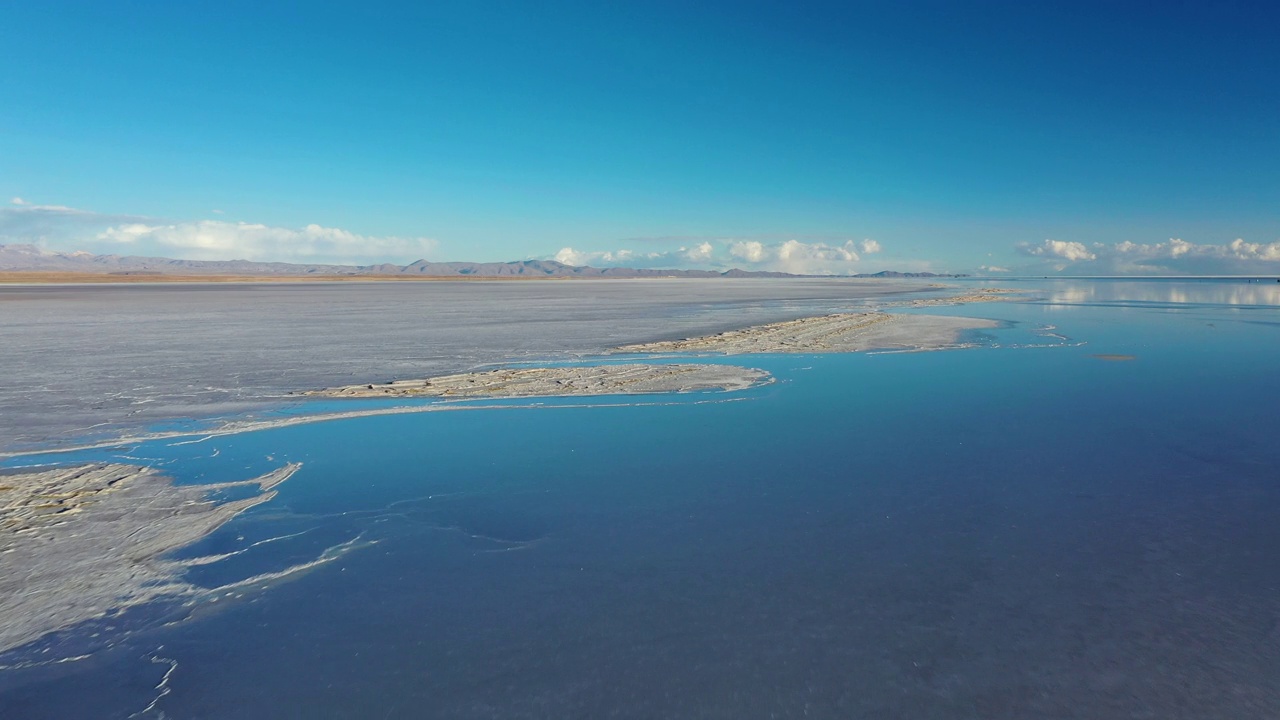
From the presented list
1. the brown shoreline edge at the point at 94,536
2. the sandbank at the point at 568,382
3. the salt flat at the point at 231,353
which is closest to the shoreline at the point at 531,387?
the sandbank at the point at 568,382

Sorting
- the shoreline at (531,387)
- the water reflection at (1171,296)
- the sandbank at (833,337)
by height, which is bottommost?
the shoreline at (531,387)

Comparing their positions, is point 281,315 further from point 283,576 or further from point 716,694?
point 716,694

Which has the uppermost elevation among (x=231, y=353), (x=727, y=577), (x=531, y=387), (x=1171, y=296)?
(x=1171, y=296)

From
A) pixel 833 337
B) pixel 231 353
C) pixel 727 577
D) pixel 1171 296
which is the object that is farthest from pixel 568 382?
pixel 1171 296

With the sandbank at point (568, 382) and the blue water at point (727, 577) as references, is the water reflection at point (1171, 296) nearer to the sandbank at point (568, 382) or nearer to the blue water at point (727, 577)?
the sandbank at point (568, 382)

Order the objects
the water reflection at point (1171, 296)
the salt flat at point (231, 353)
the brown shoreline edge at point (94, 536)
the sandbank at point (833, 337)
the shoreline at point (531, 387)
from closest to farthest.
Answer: the brown shoreline edge at point (94, 536) < the shoreline at point (531, 387) < the salt flat at point (231, 353) < the sandbank at point (833, 337) < the water reflection at point (1171, 296)

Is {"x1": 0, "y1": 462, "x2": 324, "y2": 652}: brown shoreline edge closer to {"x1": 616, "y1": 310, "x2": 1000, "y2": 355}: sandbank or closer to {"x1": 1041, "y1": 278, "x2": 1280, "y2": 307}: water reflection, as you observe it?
{"x1": 616, "y1": 310, "x2": 1000, "y2": 355}: sandbank

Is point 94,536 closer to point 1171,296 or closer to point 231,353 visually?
point 231,353
